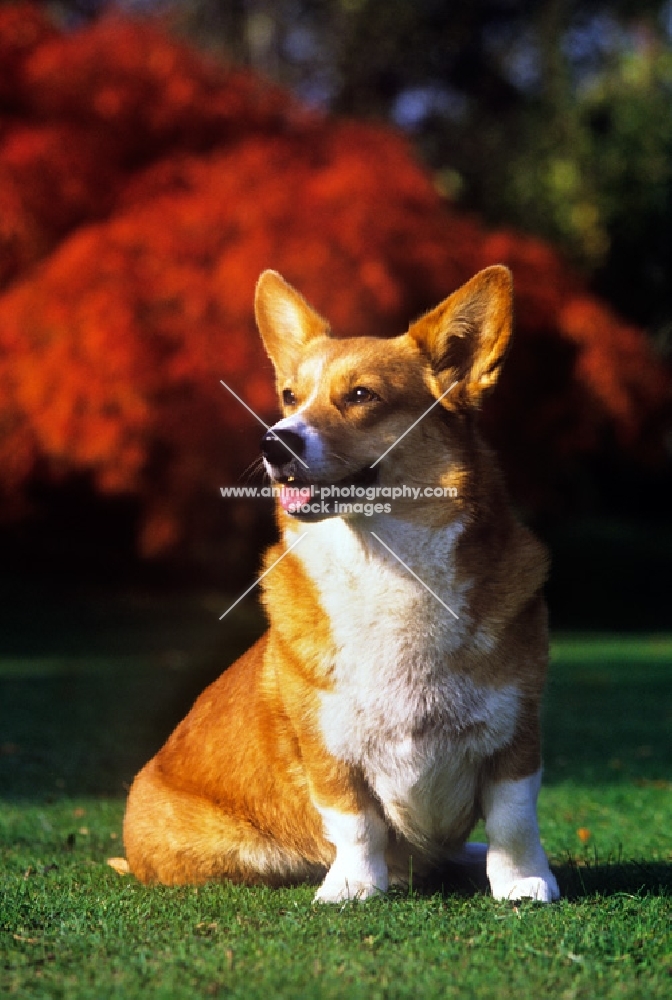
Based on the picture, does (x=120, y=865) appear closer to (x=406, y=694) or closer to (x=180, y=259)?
(x=406, y=694)

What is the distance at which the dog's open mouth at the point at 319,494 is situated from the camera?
3896 millimetres

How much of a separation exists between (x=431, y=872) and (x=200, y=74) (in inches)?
511

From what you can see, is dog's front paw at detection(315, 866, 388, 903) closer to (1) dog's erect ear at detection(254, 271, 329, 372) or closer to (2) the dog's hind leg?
(2) the dog's hind leg

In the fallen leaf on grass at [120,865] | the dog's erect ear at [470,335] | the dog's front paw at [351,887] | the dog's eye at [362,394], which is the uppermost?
the dog's erect ear at [470,335]

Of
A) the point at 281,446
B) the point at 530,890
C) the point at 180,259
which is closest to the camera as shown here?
the point at 281,446

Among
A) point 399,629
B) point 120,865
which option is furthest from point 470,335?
point 120,865

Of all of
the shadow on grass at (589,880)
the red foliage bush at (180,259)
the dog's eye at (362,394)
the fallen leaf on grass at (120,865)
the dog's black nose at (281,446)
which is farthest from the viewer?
the red foliage bush at (180,259)

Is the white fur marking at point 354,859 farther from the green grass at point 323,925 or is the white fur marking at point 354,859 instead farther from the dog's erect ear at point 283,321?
the dog's erect ear at point 283,321

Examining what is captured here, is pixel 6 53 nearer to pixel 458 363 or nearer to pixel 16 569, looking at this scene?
pixel 16 569

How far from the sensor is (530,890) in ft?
12.9

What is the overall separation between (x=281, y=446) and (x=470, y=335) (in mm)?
812

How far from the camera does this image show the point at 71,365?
13.2m

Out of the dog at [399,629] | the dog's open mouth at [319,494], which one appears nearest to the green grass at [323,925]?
the dog at [399,629]

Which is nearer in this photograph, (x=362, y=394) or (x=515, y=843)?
(x=515, y=843)
